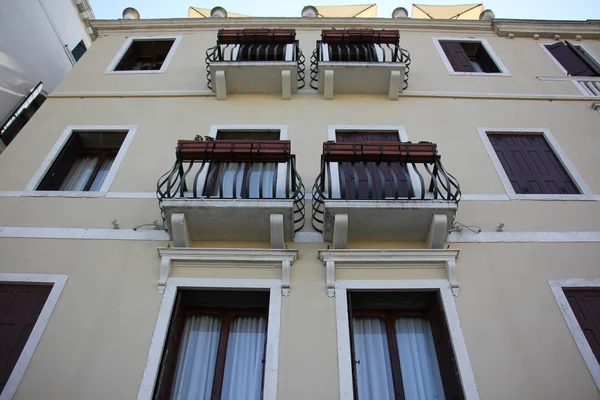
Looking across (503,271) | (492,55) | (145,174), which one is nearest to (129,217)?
(145,174)

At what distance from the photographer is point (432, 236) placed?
22.7ft

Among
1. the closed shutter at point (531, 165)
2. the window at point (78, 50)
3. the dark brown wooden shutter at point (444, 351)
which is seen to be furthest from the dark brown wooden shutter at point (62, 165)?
the closed shutter at point (531, 165)

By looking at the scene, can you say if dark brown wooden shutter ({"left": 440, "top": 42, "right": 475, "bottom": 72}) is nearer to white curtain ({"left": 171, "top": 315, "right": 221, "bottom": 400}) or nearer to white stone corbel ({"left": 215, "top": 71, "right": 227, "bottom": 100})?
white stone corbel ({"left": 215, "top": 71, "right": 227, "bottom": 100})

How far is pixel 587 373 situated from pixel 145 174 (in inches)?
286

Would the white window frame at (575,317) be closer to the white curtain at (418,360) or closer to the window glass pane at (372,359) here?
the white curtain at (418,360)

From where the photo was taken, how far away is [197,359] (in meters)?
6.29

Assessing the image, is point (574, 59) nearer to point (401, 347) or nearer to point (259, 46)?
point (259, 46)

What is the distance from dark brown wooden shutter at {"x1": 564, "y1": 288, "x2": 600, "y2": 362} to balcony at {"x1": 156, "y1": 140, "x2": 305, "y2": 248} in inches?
158

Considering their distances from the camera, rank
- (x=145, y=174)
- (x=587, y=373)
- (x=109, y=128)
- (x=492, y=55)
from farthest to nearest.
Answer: (x=492, y=55) → (x=109, y=128) → (x=145, y=174) → (x=587, y=373)

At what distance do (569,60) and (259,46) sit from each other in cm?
756

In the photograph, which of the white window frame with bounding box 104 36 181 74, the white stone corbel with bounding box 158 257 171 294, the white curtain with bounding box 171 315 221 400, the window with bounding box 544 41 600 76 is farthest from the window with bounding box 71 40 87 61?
the window with bounding box 544 41 600 76

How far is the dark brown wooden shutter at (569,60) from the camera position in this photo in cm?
1118

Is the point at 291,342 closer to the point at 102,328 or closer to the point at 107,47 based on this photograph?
the point at 102,328

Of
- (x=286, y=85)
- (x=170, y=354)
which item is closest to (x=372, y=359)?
(x=170, y=354)
